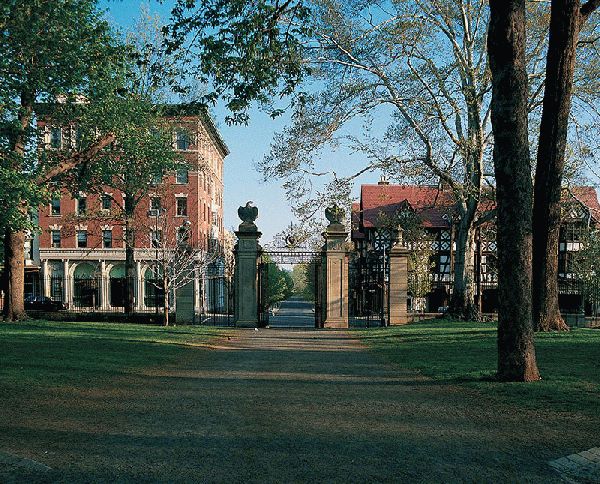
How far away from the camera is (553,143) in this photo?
15.4m

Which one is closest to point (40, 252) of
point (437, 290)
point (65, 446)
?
point (437, 290)

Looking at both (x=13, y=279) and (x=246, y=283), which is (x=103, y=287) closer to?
(x=13, y=279)

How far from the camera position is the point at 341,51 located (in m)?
23.2

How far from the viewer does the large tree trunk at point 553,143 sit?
14.7m

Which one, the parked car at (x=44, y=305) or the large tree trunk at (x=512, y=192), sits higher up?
the large tree trunk at (x=512, y=192)

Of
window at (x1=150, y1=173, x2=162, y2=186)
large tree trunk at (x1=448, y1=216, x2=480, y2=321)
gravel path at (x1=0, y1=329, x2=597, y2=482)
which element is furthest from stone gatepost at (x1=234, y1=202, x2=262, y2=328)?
gravel path at (x1=0, y1=329, x2=597, y2=482)

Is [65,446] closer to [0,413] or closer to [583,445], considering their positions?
[0,413]

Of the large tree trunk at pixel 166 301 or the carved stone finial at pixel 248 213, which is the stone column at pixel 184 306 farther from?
the carved stone finial at pixel 248 213

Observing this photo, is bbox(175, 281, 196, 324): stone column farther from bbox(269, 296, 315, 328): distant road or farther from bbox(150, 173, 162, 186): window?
bbox(150, 173, 162, 186): window

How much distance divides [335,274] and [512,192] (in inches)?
660

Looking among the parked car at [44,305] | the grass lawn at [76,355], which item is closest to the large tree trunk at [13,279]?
the grass lawn at [76,355]

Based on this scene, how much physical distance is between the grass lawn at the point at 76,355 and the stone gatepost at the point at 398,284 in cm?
1015

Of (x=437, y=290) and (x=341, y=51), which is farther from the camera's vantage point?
(x=437, y=290)

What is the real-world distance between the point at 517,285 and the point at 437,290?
49.5 m
